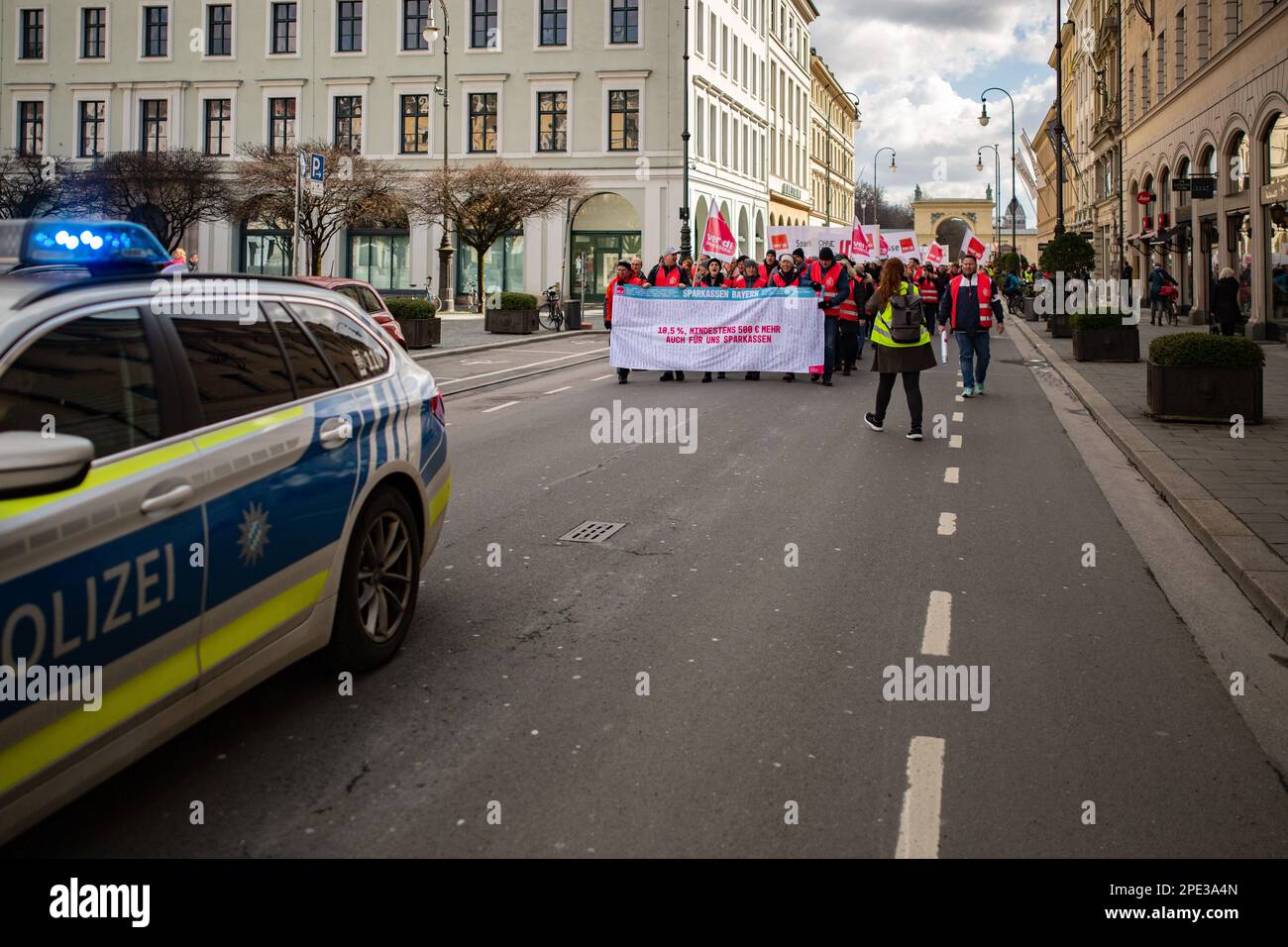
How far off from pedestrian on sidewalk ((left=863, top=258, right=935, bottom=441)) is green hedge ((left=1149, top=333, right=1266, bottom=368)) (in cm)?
266

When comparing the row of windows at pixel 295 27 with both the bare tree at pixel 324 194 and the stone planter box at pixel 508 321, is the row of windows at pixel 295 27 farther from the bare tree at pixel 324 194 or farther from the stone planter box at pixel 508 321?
the stone planter box at pixel 508 321

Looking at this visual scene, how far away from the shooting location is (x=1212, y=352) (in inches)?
535

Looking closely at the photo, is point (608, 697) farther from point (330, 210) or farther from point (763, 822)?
point (330, 210)

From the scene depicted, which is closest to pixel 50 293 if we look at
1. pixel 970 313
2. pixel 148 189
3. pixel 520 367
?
pixel 970 313

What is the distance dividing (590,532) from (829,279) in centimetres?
1262

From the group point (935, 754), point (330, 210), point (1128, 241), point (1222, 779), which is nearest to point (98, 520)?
point (935, 754)

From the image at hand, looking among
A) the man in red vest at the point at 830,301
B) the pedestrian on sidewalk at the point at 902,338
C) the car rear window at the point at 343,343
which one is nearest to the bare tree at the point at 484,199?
the man in red vest at the point at 830,301

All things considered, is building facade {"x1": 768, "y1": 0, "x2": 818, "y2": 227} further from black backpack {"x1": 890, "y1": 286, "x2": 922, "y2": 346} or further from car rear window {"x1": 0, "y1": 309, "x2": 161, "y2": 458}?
car rear window {"x1": 0, "y1": 309, "x2": 161, "y2": 458}

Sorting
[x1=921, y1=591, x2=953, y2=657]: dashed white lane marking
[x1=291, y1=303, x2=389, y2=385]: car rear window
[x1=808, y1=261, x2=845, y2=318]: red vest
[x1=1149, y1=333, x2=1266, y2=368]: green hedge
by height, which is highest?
[x1=808, y1=261, x2=845, y2=318]: red vest

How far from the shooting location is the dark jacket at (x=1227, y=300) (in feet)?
82.3

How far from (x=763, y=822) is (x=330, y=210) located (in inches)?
1606

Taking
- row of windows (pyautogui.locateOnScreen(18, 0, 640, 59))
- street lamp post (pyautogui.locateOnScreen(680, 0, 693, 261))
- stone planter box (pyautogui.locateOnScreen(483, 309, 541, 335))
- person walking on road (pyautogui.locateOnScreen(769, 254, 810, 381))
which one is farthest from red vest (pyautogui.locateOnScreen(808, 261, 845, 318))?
row of windows (pyautogui.locateOnScreen(18, 0, 640, 59))

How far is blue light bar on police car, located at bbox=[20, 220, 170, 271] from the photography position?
14.5ft

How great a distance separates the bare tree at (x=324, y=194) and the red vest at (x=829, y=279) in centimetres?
1998
